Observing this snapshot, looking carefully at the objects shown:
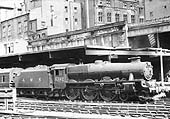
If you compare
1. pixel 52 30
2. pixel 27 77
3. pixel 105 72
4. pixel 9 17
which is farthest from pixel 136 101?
pixel 9 17

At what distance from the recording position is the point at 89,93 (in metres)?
22.6

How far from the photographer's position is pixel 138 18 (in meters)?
68.4

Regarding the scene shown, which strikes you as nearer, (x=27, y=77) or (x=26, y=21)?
(x=27, y=77)

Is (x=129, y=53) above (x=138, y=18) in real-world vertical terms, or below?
below

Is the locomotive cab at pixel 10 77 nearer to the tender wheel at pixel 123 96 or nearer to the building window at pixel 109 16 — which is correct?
the tender wheel at pixel 123 96

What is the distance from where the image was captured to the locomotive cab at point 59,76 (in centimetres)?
2394

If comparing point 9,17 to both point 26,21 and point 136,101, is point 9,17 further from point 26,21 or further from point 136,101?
point 136,101

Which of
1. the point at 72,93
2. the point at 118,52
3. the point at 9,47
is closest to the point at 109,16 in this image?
the point at 9,47

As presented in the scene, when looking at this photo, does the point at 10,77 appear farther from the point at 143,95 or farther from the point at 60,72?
the point at 143,95

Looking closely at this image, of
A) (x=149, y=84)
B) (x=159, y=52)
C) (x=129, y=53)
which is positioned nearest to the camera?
(x=149, y=84)

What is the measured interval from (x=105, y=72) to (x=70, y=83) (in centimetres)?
317

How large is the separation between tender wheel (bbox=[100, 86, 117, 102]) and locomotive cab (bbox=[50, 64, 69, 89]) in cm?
358

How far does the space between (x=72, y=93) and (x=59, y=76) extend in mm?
1880

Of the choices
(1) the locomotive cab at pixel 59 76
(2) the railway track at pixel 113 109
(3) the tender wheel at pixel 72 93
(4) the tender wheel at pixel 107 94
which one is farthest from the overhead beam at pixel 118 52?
(2) the railway track at pixel 113 109
